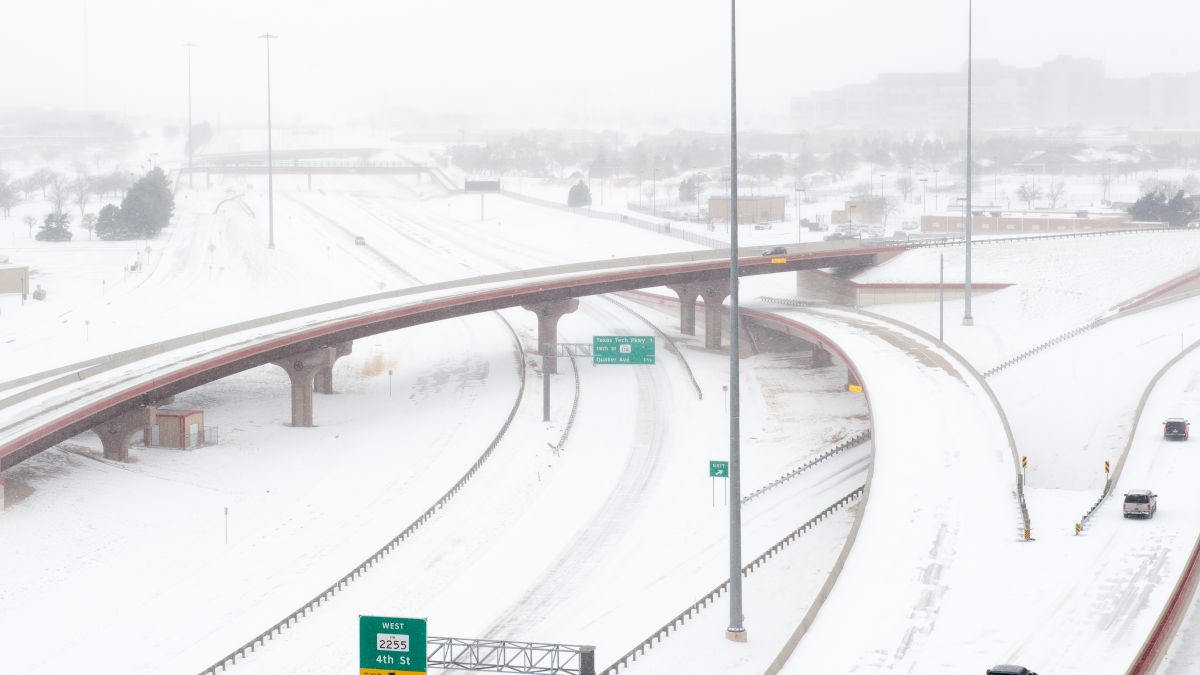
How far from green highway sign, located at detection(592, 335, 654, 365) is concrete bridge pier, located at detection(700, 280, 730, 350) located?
2071 cm

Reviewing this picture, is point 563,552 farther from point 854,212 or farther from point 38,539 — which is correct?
point 854,212

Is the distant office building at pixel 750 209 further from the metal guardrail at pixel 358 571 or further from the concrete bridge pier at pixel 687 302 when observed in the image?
the metal guardrail at pixel 358 571

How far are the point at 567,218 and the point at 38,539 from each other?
437 feet

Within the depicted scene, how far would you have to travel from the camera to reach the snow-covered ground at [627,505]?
120 feet

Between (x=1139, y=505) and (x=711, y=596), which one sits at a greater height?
(x=1139, y=505)

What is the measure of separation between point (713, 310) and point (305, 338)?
34.4 metres

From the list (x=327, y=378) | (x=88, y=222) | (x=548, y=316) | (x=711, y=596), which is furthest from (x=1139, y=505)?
(x=88, y=222)

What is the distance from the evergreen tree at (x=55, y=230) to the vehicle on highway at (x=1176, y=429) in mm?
113617

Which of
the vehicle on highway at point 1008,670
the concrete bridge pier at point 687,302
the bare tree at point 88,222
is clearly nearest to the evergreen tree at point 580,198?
the bare tree at point 88,222

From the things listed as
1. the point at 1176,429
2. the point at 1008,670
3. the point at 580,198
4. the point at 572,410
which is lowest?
the point at 572,410

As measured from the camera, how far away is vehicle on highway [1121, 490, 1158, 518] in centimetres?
4184

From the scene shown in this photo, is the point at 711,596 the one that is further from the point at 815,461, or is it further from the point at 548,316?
the point at 548,316

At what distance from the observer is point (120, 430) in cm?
5909

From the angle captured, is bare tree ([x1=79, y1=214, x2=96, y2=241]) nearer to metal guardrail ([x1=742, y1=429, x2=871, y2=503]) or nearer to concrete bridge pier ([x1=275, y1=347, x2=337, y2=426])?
concrete bridge pier ([x1=275, y1=347, x2=337, y2=426])
